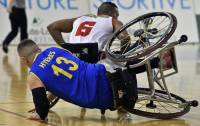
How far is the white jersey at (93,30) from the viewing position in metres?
5.94

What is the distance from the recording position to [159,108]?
19.0ft

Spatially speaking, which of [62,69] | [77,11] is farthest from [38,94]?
[77,11]

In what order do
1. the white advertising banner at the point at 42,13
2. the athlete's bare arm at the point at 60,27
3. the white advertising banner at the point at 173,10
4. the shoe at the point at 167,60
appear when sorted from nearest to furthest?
the shoe at the point at 167,60 → the athlete's bare arm at the point at 60,27 → the white advertising banner at the point at 42,13 → the white advertising banner at the point at 173,10

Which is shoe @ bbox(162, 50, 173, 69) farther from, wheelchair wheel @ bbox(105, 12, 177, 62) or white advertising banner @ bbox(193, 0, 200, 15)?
white advertising banner @ bbox(193, 0, 200, 15)

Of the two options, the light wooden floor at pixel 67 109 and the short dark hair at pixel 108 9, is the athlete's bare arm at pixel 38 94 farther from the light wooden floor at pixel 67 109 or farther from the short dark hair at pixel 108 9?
the short dark hair at pixel 108 9

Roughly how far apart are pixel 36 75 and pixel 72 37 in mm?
1199

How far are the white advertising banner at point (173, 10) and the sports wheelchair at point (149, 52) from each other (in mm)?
10641

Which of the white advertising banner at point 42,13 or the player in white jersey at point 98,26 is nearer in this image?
the player in white jersey at point 98,26

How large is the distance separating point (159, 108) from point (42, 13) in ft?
33.1

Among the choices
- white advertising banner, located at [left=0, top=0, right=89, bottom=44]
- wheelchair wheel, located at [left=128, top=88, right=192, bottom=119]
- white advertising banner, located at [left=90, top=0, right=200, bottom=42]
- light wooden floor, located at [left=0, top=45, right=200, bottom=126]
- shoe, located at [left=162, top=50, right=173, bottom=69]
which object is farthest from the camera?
white advertising banner, located at [left=90, top=0, right=200, bottom=42]

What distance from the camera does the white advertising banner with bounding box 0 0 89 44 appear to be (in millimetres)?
15031

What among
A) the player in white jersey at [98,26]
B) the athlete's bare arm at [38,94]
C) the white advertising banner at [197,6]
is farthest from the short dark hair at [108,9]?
the white advertising banner at [197,6]

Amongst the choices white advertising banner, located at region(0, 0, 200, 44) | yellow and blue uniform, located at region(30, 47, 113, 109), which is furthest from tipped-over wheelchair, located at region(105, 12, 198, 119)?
white advertising banner, located at region(0, 0, 200, 44)

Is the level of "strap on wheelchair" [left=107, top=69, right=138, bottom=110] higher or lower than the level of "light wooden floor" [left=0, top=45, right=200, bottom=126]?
higher
